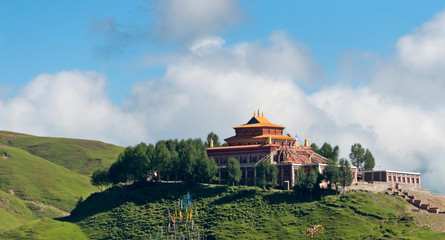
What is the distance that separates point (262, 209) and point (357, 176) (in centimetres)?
3340

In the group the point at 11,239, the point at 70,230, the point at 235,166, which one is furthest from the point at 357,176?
the point at 11,239

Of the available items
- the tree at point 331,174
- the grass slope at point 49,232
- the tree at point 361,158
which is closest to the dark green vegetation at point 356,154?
the tree at point 361,158

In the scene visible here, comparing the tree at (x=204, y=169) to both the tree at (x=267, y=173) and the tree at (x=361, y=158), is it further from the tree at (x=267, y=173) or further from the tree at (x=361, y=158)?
the tree at (x=361, y=158)

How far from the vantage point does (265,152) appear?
593ft

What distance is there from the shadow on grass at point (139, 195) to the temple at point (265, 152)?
8.41 metres

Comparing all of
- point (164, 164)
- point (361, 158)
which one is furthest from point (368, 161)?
point (164, 164)

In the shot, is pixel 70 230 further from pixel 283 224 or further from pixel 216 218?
pixel 283 224

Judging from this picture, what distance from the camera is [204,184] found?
178 metres

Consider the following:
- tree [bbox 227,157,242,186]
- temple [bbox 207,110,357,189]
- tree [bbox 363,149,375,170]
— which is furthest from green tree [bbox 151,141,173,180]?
tree [bbox 363,149,375,170]

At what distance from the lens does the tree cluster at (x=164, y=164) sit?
6998 inches

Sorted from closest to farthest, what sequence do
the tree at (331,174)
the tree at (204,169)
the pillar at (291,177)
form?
the tree at (331,174) → the pillar at (291,177) → the tree at (204,169)

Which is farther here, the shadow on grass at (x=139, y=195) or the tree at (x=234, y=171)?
the tree at (x=234, y=171)

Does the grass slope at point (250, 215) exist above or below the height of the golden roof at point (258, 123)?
below

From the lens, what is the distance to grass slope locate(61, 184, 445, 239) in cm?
15100
